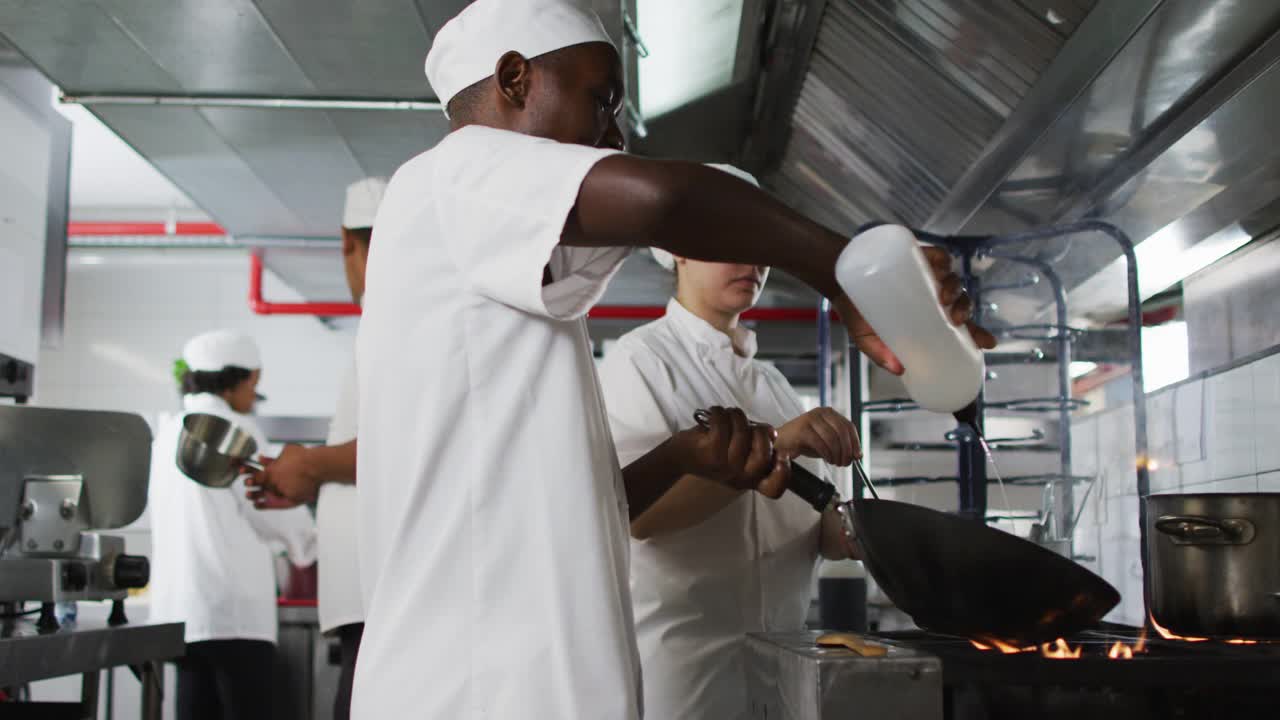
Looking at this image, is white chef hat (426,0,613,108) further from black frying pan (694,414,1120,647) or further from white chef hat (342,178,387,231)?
white chef hat (342,178,387,231)

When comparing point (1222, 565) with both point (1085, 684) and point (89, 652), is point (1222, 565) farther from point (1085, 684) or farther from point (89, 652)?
point (89, 652)

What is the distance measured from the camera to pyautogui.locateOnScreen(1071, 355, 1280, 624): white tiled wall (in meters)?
1.72

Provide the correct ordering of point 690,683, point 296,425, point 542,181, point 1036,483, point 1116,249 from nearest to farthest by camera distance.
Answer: point 542,181 → point 690,683 → point 1116,249 → point 1036,483 → point 296,425

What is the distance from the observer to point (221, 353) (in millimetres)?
3387

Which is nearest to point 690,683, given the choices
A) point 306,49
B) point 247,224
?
point 306,49

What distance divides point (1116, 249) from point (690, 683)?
1080 millimetres

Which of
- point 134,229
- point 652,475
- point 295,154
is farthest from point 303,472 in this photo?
point 134,229

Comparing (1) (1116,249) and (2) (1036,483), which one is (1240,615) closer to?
(1) (1116,249)

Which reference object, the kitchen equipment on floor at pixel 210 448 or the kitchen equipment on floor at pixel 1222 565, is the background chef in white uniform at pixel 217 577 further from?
the kitchen equipment on floor at pixel 1222 565

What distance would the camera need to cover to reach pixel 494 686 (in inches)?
33.4

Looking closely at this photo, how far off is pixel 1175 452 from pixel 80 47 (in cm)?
247

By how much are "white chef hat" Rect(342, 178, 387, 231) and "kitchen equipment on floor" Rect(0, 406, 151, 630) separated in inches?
22.4

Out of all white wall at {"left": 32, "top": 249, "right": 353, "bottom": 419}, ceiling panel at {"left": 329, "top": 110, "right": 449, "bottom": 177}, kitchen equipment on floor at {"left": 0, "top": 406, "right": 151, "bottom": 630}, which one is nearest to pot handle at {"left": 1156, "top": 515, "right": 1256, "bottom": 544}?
kitchen equipment on floor at {"left": 0, "top": 406, "right": 151, "bottom": 630}

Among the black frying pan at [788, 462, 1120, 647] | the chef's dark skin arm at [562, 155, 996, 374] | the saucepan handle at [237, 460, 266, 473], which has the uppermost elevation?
the chef's dark skin arm at [562, 155, 996, 374]
